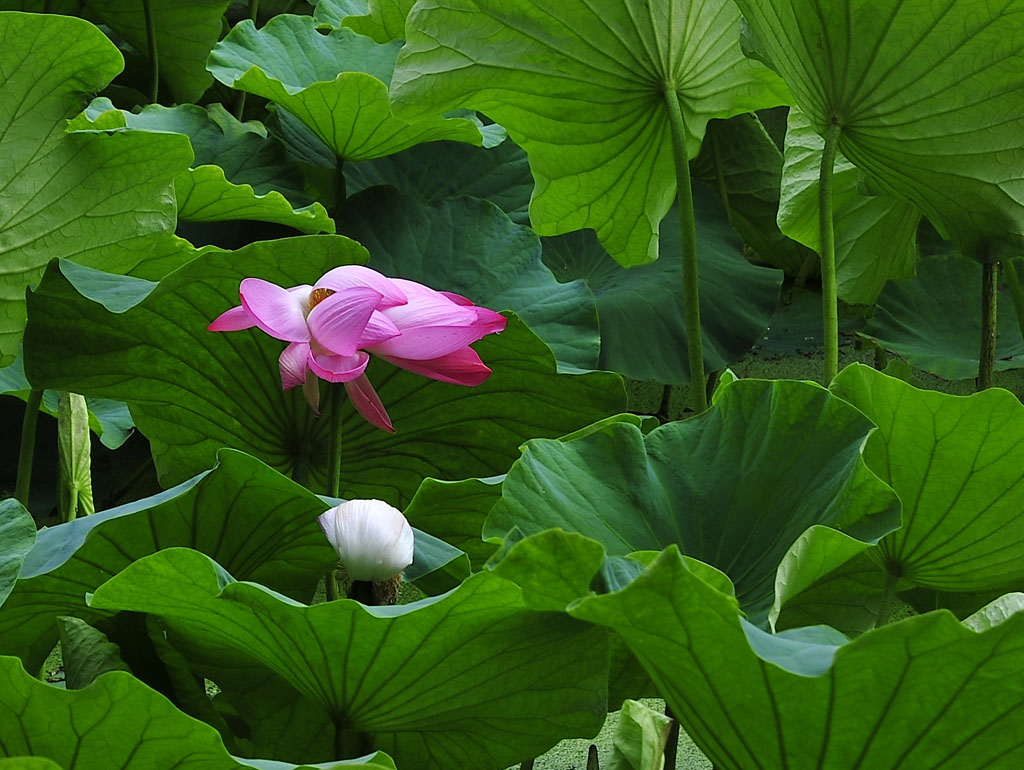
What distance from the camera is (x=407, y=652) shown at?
58 cm

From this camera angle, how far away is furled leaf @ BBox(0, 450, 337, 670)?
2.20 feet

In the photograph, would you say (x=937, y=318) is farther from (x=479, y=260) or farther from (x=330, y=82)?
(x=330, y=82)

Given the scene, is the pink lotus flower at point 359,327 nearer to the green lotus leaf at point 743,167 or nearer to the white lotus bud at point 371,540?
the white lotus bud at point 371,540

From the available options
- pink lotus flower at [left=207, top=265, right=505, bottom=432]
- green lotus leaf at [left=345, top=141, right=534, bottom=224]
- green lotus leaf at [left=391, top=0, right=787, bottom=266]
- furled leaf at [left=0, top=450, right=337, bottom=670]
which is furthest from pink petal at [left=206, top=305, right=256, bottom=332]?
green lotus leaf at [left=345, top=141, right=534, bottom=224]

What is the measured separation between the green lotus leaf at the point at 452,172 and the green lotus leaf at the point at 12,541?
920 millimetres

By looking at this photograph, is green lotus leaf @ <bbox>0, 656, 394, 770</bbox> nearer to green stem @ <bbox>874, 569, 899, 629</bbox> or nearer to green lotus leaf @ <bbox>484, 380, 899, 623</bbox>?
green lotus leaf @ <bbox>484, 380, 899, 623</bbox>

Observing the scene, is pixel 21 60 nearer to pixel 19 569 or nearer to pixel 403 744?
pixel 19 569

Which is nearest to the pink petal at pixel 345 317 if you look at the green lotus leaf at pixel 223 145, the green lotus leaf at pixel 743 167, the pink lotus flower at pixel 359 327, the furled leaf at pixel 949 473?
the pink lotus flower at pixel 359 327

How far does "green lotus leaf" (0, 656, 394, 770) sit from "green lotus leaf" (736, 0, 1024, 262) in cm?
63

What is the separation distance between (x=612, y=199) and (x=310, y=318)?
548mm

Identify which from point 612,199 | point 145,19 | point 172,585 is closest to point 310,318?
point 172,585

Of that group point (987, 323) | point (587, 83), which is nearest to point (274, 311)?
point (587, 83)

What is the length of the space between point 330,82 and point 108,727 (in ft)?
2.77

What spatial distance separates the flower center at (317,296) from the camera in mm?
751
